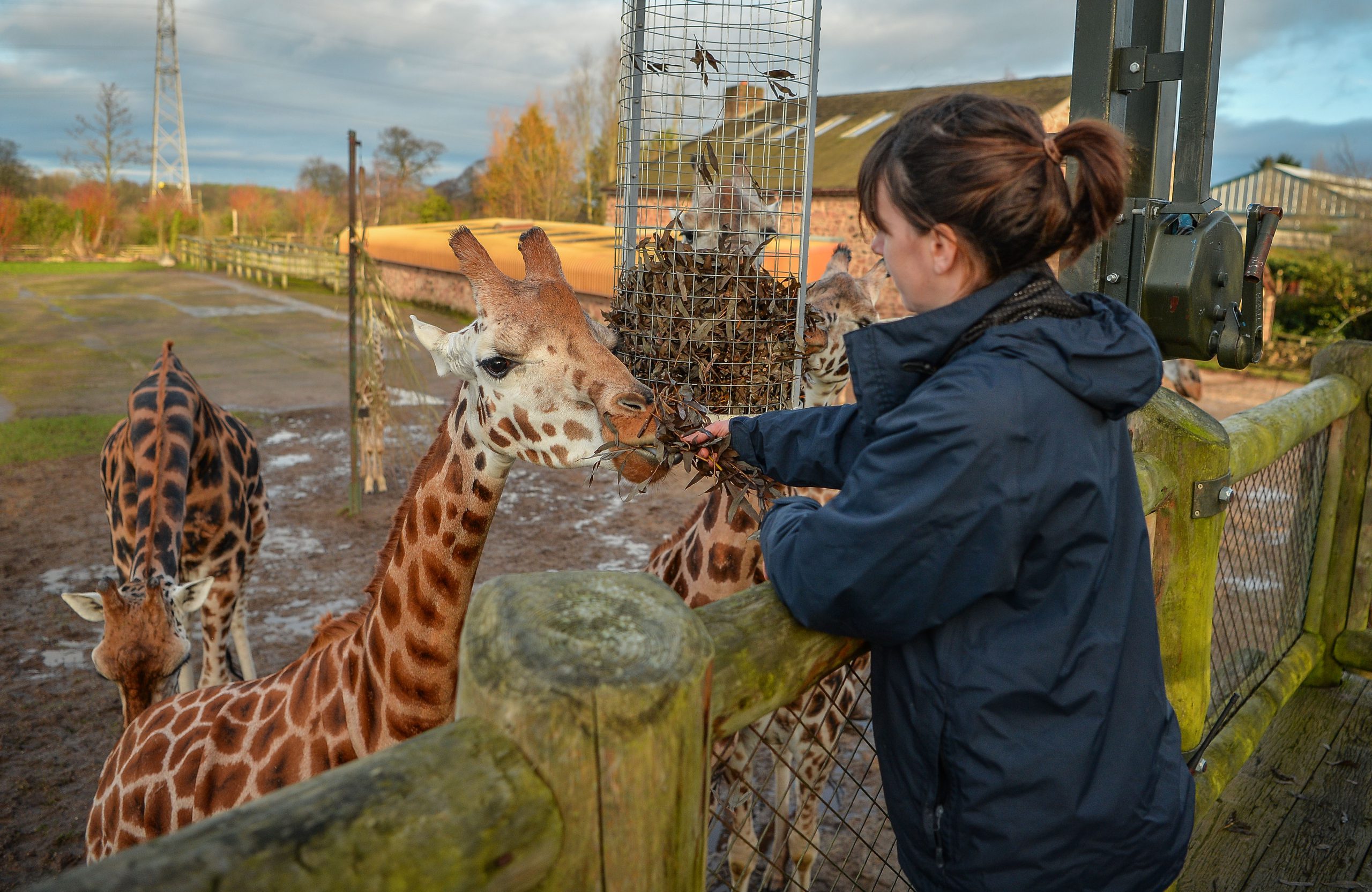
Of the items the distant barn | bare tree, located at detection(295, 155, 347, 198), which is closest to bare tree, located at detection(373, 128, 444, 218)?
bare tree, located at detection(295, 155, 347, 198)

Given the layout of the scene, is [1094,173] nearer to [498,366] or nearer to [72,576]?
[498,366]

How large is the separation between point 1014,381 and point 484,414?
1.64 m

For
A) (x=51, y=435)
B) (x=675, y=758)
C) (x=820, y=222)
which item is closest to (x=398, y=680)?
(x=675, y=758)

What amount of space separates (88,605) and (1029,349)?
12.4 feet

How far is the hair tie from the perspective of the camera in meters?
1.58

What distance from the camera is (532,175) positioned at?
3356 centimetres

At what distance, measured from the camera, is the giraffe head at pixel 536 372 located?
104 inches

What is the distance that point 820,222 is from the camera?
22.0 metres

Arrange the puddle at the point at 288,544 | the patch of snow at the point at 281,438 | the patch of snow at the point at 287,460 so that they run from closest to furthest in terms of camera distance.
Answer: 1. the puddle at the point at 288,544
2. the patch of snow at the point at 287,460
3. the patch of snow at the point at 281,438

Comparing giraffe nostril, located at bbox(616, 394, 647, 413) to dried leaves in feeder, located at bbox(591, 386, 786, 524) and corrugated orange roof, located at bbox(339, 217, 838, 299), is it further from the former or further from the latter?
corrugated orange roof, located at bbox(339, 217, 838, 299)

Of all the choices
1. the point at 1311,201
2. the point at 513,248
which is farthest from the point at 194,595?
the point at 1311,201

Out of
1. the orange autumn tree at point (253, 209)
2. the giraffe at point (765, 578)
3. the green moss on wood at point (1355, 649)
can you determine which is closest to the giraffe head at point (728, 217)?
the giraffe at point (765, 578)

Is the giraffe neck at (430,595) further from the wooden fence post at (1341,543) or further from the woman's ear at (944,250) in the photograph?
the wooden fence post at (1341,543)

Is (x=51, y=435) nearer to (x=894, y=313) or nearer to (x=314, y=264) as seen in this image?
(x=894, y=313)
